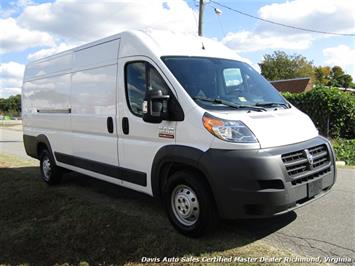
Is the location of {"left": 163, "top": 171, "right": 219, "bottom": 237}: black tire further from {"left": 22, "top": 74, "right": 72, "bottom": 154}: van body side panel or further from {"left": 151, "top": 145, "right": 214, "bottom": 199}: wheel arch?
{"left": 22, "top": 74, "right": 72, "bottom": 154}: van body side panel

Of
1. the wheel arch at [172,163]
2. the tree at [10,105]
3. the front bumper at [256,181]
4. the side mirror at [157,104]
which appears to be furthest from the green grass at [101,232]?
the tree at [10,105]

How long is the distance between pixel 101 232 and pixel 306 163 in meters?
2.61

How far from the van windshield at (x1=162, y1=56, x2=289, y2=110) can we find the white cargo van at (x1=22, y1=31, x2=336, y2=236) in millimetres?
17

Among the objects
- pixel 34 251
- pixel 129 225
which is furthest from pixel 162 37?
pixel 34 251

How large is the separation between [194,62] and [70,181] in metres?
4.31

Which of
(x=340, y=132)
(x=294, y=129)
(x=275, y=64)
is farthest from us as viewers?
(x=275, y=64)

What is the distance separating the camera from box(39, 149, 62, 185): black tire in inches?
307

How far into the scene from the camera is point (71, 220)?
18.1 feet

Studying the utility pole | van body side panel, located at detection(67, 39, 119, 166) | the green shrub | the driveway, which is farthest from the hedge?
van body side panel, located at detection(67, 39, 119, 166)

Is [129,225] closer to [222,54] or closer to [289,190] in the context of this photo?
[289,190]

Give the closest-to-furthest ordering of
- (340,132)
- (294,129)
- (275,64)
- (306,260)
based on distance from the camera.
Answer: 1. (306,260)
2. (294,129)
3. (340,132)
4. (275,64)

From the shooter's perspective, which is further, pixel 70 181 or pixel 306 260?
pixel 70 181

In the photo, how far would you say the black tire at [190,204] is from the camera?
4.37 meters

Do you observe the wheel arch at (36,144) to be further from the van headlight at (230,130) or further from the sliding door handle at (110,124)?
the van headlight at (230,130)
